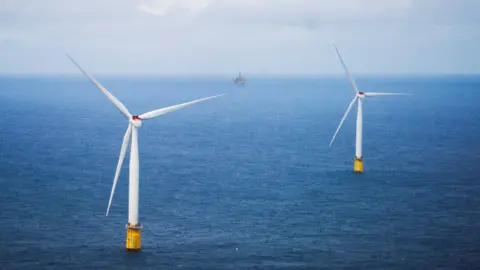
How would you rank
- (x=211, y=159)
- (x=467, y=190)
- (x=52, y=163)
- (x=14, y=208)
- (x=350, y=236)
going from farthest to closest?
(x=211, y=159)
(x=52, y=163)
(x=467, y=190)
(x=14, y=208)
(x=350, y=236)

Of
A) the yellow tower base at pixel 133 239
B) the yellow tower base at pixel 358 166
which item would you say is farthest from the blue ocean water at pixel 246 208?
the yellow tower base at pixel 358 166

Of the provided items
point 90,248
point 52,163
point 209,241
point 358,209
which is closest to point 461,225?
point 358,209

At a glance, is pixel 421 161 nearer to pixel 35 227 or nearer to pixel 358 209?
pixel 358 209

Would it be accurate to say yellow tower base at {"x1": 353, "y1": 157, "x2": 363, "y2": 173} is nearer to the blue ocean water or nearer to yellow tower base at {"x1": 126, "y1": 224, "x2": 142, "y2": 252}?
the blue ocean water

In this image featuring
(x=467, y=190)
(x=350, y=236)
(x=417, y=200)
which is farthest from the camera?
(x=467, y=190)

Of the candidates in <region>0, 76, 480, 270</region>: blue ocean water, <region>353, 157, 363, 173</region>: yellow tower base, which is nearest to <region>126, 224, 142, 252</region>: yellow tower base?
<region>0, 76, 480, 270</region>: blue ocean water

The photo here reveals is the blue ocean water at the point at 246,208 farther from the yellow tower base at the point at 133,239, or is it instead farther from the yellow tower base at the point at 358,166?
the yellow tower base at the point at 358,166

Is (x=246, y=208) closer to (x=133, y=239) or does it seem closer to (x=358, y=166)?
(x=133, y=239)

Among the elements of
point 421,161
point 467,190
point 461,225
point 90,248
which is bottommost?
point 90,248
